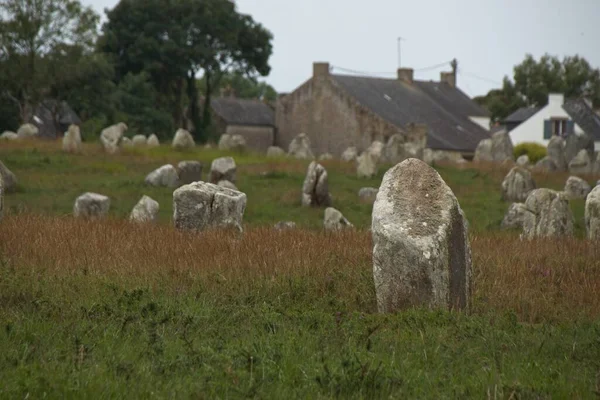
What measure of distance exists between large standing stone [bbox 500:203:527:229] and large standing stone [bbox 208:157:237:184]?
11528mm

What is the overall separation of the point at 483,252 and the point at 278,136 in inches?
2653

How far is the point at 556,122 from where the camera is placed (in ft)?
291

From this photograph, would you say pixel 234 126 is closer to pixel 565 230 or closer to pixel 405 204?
pixel 565 230

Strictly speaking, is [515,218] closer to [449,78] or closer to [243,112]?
[243,112]

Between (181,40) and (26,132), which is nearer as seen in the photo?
(26,132)

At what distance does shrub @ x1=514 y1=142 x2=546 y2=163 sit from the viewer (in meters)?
78.6

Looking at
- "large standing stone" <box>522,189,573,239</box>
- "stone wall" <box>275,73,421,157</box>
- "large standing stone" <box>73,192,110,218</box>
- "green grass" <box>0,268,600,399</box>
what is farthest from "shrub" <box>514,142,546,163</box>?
"green grass" <box>0,268,600,399</box>

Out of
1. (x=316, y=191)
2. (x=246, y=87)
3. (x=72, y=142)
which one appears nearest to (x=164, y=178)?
(x=316, y=191)

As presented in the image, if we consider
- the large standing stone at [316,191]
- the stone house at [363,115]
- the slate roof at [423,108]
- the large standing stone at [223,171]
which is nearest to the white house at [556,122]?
the slate roof at [423,108]

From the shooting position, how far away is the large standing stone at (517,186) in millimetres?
35653

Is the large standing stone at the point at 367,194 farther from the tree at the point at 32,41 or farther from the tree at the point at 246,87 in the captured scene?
the tree at the point at 246,87

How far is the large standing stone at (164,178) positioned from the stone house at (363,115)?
→ 3461cm

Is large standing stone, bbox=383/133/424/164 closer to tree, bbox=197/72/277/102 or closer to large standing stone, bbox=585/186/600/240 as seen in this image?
large standing stone, bbox=585/186/600/240

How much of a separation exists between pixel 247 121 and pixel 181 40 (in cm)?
1517
